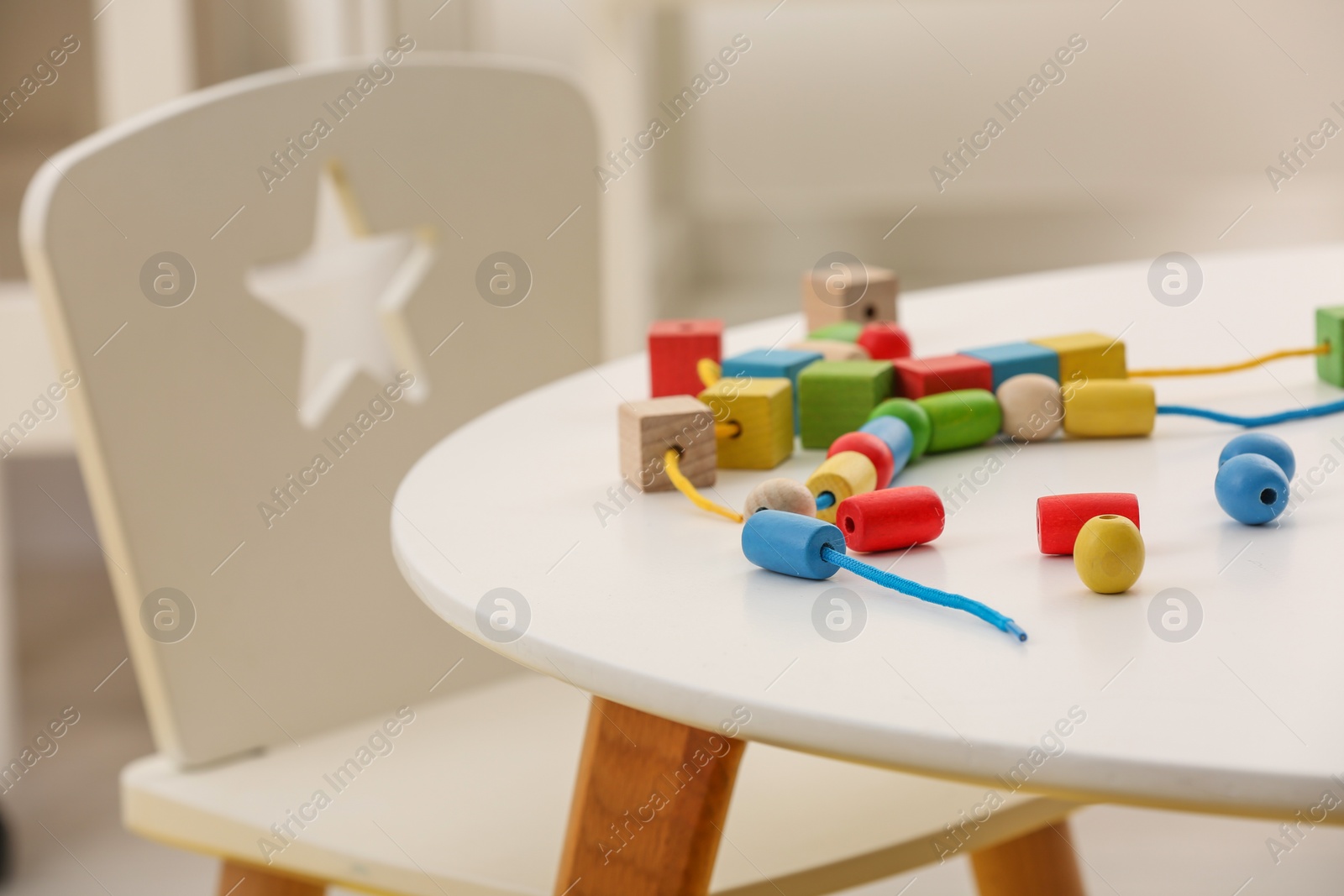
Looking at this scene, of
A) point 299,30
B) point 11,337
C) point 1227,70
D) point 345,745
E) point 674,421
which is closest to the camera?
point 674,421

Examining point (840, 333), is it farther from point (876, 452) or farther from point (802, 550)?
point (802, 550)

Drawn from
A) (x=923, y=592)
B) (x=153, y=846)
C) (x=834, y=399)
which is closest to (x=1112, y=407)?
(x=834, y=399)

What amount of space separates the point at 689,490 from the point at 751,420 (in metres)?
0.07

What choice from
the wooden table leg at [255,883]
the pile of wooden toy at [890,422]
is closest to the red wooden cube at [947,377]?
the pile of wooden toy at [890,422]

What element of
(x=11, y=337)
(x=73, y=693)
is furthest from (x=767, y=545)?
(x=73, y=693)

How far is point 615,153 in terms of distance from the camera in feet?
6.42

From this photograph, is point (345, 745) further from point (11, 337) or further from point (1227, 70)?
point (1227, 70)

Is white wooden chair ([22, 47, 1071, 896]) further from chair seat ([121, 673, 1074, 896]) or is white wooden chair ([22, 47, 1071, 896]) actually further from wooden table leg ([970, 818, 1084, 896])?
wooden table leg ([970, 818, 1084, 896])

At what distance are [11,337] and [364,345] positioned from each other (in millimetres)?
949

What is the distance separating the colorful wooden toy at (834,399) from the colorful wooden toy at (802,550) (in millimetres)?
175

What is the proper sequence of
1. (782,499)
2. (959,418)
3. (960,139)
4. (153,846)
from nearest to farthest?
(782,499)
(959,418)
(153,846)
(960,139)

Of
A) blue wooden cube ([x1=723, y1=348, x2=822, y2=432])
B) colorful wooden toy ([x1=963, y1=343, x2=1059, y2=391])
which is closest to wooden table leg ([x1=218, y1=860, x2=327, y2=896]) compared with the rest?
blue wooden cube ([x1=723, y1=348, x2=822, y2=432])

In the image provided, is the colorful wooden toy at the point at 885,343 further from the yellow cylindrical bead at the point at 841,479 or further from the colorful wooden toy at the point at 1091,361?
the yellow cylindrical bead at the point at 841,479

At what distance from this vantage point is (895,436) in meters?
0.61
